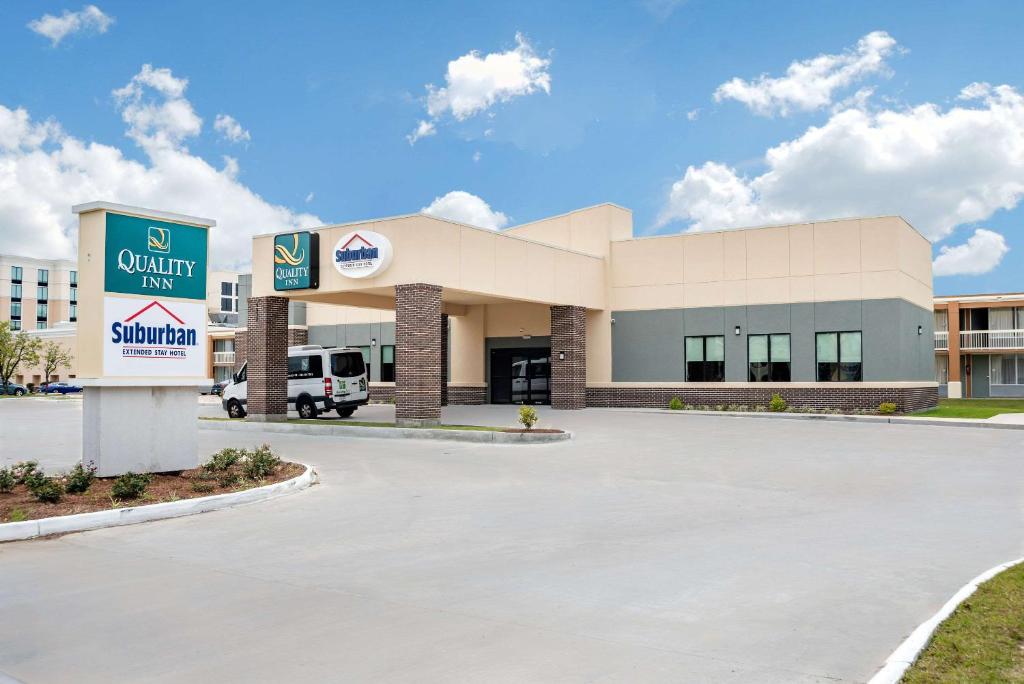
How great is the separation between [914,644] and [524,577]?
10.5 feet

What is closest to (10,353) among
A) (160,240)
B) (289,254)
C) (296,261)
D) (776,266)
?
(289,254)

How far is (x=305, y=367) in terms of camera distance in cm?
2722

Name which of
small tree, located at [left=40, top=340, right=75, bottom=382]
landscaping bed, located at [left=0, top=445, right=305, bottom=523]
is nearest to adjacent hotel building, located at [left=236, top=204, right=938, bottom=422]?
landscaping bed, located at [left=0, top=445, right=305, bottom=523]

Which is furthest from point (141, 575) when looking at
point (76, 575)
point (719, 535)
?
point (719, 535)

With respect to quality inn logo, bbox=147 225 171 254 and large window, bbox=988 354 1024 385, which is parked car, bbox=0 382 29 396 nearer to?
quality inn logo, bbox=147 225 171 254

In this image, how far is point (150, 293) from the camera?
1323 centimetres

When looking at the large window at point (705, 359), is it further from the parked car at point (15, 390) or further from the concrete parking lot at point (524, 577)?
the parked car at point (15, 390)

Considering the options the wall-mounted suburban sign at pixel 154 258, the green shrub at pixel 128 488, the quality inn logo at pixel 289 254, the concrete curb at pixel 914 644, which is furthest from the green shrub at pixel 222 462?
the quality inn logo at pixel 289 254

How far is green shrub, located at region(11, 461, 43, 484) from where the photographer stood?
11.0 m

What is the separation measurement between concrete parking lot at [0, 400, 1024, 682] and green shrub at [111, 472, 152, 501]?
1219mm

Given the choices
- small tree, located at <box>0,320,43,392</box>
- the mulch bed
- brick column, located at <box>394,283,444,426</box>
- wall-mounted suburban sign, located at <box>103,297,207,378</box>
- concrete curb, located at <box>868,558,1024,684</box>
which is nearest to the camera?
concrete curb, located at <box>868,558,1024,684</box>

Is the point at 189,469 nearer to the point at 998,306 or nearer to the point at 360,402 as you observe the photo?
the point at 360,402

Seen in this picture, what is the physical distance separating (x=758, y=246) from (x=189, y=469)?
2288cm

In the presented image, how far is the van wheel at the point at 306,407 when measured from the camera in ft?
87.9
